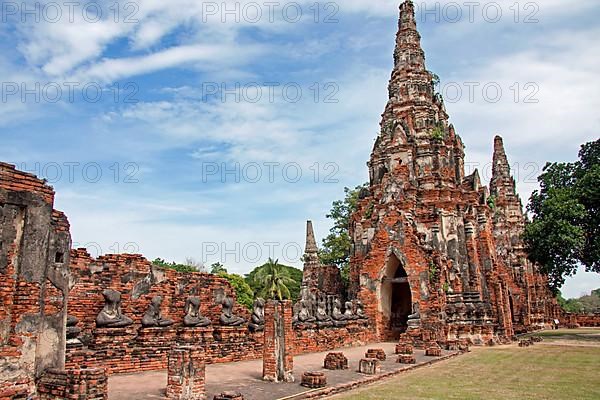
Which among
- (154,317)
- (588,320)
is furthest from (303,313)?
(588,320)

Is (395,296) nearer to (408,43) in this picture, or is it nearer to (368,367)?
(368,367)

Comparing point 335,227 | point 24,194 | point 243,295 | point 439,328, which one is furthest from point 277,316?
point 243,295

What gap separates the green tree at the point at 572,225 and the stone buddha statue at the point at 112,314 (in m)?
21.6

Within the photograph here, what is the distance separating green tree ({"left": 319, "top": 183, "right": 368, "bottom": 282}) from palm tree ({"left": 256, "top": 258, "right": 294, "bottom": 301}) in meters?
6.48

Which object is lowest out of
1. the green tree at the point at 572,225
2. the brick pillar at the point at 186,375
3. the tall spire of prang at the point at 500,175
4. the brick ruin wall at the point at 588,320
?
the brick ruin wall at the point at 588,320

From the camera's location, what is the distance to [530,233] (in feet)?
91.0

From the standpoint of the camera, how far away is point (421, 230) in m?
26.1

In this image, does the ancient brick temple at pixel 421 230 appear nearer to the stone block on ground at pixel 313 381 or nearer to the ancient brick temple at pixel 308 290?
the ancient brick temple at pixel 308 290

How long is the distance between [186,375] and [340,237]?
29.8 m

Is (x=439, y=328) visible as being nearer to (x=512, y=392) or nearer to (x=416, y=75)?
(x=512, y=392)

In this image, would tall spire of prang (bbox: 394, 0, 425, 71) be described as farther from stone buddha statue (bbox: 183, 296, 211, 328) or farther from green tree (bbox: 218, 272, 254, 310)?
green tree (bbox: 218, 272, 254, 310)

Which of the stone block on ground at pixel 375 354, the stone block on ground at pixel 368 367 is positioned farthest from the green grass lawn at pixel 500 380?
the stone block on ground at pixel 375 354

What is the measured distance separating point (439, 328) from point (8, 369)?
16.6 m

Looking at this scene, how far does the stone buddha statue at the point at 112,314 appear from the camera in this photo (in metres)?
11.8
